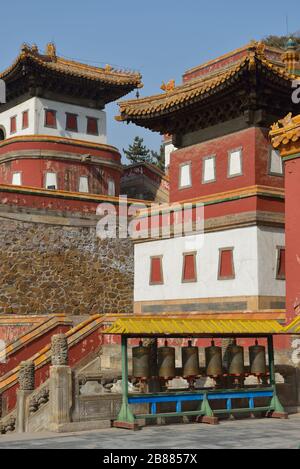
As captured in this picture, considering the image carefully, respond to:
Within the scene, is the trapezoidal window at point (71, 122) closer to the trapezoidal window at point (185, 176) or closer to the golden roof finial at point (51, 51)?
the golden roof finial at point (51, 51)

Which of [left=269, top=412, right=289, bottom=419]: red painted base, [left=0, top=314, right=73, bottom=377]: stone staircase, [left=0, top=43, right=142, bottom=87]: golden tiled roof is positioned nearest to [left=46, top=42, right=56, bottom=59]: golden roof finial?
[left=0, top=43, right=142, bottom=87]: golden tiled roof

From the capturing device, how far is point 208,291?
24422 millimetres

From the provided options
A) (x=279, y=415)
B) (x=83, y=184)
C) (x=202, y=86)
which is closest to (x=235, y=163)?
(x=202, y=86)

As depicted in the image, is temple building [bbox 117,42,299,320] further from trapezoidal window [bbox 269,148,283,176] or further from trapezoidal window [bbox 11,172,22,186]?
trapezoidal window [bbox 11,172,22,186]

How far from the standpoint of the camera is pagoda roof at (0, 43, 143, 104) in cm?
3759

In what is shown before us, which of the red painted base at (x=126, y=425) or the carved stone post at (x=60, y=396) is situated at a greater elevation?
the carved stone post at (x=60, y=396)

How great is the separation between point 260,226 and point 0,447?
13564 mm

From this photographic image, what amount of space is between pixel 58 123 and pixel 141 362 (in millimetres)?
27185

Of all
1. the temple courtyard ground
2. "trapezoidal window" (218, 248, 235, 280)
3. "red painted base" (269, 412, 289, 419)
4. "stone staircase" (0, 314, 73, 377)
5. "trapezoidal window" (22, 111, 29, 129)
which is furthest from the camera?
"trapezoidal window" (22, 111, 29, 129)

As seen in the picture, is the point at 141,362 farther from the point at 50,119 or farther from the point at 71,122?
the point at 71,122

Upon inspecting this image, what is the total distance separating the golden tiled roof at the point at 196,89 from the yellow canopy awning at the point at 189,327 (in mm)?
11082

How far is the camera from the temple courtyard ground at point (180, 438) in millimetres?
11469

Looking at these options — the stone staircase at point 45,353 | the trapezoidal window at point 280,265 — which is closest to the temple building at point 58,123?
the stone staircase at point 45,353

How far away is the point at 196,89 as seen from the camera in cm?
2562
